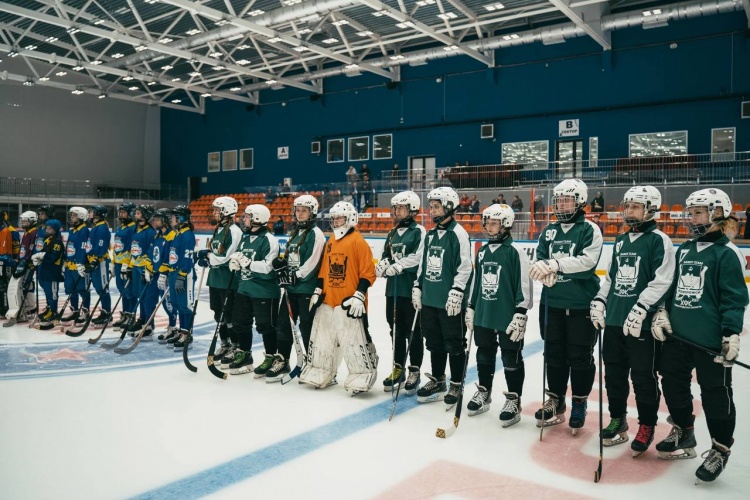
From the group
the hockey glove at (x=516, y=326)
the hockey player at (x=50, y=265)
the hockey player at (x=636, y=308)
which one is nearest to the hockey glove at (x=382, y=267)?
the hockey glove at (x=516, y=326)

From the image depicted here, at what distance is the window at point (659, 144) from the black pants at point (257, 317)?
15779mm

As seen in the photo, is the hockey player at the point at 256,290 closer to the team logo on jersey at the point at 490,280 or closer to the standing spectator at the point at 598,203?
the team logo on jersey at the point at 490,280

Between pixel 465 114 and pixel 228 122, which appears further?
pixel 228 122

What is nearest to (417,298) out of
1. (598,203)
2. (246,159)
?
(598,203)

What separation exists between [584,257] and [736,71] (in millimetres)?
16239

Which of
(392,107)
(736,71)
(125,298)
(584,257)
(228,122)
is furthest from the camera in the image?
(228,122)

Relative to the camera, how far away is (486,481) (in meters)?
3.52

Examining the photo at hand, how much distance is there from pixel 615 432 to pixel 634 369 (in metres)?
0.52

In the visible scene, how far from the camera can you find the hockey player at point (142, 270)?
7660 mm

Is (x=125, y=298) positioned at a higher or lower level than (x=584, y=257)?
lower

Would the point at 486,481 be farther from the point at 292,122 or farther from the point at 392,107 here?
the point at 292,122

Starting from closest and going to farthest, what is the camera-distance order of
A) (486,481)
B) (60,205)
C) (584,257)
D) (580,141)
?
(486,481), (584,257), (580,141), (60,205)

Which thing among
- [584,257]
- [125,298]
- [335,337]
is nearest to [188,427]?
[335,337]

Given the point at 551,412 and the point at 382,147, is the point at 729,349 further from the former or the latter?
the point at 382,147
